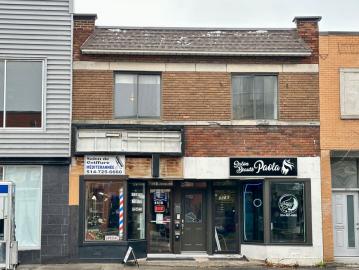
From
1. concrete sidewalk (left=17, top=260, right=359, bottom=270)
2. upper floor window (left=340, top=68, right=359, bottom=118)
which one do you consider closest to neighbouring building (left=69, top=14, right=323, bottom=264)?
concrete sidewalk (left=17, top=260, right=359, bottom=270)

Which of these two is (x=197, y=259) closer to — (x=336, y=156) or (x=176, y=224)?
(x=176, y=224)

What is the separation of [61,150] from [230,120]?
5.21m

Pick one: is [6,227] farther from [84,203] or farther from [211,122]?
[211,122]

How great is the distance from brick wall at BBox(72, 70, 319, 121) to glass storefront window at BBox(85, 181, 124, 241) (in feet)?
6.93

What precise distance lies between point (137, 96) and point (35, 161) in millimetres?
3643

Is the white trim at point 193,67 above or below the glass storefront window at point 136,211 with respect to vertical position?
above

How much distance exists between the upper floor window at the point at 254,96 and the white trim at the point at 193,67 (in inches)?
11.9

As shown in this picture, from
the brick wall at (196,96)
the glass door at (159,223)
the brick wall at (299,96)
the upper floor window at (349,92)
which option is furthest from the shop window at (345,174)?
the glass door at (159,223)

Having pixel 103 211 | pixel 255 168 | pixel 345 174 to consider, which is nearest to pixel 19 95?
pixel 103 211

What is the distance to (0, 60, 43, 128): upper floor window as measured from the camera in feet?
55.7

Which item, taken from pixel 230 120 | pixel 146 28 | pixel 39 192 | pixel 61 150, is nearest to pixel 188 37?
pixel 146 28

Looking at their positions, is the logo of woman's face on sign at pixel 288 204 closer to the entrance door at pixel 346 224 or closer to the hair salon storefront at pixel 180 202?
the hair salon storefront at pixel 180 202

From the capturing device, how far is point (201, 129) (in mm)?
17516

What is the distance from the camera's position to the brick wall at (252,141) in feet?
57.4
